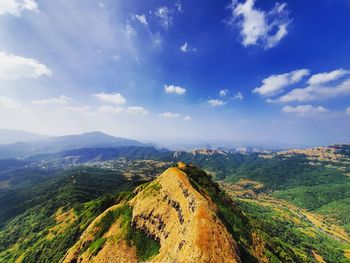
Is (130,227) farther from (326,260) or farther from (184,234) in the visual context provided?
(326,260)

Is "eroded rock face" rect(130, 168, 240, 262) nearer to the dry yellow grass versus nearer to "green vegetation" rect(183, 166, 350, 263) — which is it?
"green vegetation" rect(183, 166, 350, 263)

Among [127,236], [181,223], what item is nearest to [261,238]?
[181,223]

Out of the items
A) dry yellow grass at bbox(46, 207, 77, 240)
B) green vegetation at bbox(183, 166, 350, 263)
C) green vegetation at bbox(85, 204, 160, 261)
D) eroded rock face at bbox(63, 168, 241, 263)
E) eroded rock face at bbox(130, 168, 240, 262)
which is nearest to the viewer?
eroded rock face at bbox(130, 168, 240, 262)

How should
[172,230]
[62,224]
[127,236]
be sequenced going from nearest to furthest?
[172,230], [127,236], [62,224]

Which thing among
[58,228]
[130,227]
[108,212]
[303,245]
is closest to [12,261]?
[58,228]

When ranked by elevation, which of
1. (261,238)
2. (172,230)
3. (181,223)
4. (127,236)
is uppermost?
(181,223)

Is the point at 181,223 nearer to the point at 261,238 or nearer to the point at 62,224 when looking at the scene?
the point at 261,238

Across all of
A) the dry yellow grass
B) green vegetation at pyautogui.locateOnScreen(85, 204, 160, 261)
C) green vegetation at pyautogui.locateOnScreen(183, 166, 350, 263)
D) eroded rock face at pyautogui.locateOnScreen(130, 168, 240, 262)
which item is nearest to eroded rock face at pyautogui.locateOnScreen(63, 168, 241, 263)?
eroded rock face at pyautogui.locateOnScreen(130, 168, 240, 262)

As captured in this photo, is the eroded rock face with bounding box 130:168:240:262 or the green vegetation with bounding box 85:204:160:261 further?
the green vegetation with bounding box 85:204:160:261
